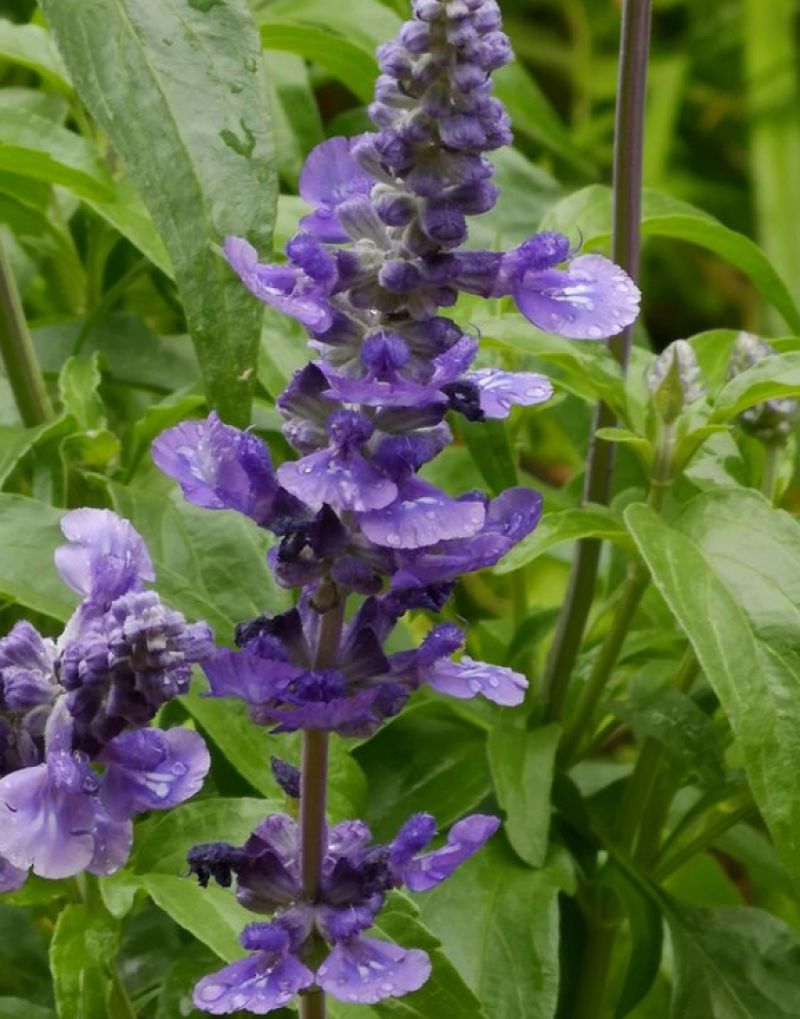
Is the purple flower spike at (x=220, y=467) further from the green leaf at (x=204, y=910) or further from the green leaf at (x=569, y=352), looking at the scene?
the green leaf at (x=569, y=352)

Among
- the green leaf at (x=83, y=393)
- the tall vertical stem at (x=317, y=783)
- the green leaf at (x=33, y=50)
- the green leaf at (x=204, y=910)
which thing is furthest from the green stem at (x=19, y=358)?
the tall vertical stem at (x=317, y=783)

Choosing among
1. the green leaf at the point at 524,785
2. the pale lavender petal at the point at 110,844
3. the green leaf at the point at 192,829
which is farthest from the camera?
the green leaf at the point at 524,785

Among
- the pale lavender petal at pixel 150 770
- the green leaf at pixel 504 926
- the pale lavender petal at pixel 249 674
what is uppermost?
the pale lavender petal at pixel 249 674

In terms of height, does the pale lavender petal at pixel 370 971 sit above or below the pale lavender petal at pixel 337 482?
below

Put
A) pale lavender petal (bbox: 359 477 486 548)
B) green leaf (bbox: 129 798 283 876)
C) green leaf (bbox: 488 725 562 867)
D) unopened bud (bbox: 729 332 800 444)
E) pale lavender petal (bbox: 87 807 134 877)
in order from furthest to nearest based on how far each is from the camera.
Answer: unopened bud (bbox: 729 332 800 444) < green leaf (bbox: 488 725 562 867) < green leaf (bbox: 129 798 283 876) < pale lavender petal (bbox: 87 807 134 877) < pale lavender petal (bbox: 359 477 486 548)

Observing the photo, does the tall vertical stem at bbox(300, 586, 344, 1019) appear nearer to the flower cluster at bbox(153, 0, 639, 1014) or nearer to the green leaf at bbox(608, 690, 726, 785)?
the flower cluster at bbox(153, 0, 639, 1014)

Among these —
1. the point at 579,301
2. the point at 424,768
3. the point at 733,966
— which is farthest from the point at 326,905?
the point at 733,966

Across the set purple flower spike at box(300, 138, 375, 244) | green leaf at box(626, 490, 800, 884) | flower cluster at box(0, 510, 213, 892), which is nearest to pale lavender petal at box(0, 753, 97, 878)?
flower cluster at box(0, 510, 213, 892)
